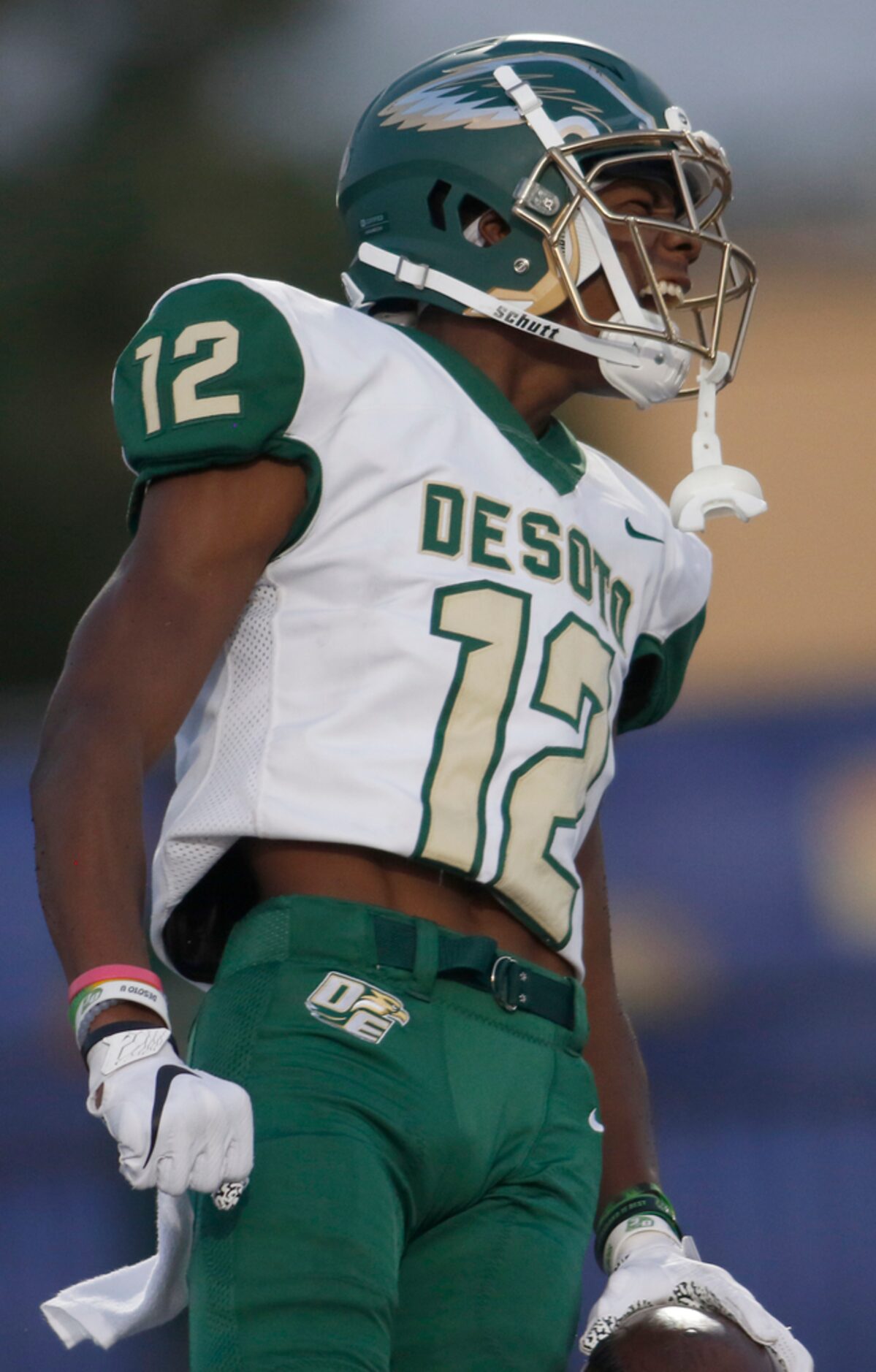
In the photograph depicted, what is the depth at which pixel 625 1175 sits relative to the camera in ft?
9.33

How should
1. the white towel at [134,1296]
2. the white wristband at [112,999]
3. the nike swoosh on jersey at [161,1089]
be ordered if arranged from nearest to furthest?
the nike swoosh on jersey at [161,1089] < the white wristband at [112,999] < the white towel at [134,1296]

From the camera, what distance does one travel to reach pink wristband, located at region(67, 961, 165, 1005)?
7.02 feet

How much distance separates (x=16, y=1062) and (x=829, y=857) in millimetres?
2095

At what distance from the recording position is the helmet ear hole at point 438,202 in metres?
2.97

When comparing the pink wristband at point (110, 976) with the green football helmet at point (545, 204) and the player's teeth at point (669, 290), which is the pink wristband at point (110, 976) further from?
the player's teeth at point (669, 290)

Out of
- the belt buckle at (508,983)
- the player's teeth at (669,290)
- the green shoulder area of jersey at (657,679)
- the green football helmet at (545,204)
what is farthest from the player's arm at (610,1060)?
the player's teeth at (669,290)

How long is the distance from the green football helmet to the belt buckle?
0.69 metres

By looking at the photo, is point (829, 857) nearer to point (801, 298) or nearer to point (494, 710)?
point (494, 710)

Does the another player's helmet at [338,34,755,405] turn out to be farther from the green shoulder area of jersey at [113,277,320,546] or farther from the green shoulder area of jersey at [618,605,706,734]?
the green shoulder area of jersey at [113,277,320,546]

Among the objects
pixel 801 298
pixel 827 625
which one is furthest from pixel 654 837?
pixel 801 298

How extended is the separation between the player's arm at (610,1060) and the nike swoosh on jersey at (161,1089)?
3.10 ft

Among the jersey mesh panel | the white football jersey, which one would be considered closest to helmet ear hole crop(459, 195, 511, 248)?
the white football jersey

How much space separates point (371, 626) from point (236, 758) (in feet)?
0.73

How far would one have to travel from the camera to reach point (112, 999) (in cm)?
212
